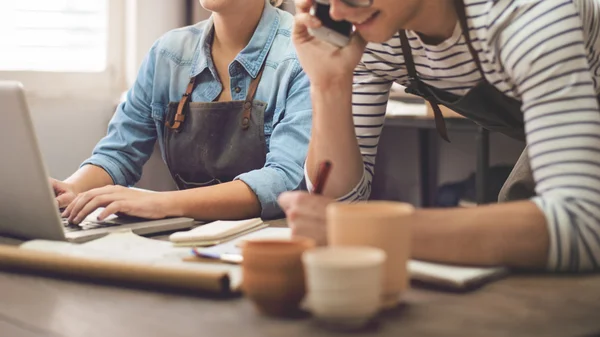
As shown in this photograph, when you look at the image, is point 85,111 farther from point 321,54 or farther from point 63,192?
point 321,54

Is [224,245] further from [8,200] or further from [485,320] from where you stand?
[485,320]

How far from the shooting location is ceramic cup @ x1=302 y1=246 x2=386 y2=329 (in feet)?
2.51

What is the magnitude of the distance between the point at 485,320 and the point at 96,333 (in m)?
0.39

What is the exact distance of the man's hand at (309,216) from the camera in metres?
1.03

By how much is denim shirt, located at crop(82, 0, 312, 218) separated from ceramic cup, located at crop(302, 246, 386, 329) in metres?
0.88

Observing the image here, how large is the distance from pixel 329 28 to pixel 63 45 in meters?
1.91

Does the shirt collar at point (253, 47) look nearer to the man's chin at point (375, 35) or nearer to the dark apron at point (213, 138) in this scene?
the dark apron at point (213, 138)

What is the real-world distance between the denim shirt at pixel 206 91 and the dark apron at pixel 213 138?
0.02m

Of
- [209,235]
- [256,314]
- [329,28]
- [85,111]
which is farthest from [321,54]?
[85,111]

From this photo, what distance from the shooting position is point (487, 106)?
1.39 metres

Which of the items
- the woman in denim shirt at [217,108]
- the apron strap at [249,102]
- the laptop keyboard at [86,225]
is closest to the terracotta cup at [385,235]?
the laptop keyboard at [86,225]

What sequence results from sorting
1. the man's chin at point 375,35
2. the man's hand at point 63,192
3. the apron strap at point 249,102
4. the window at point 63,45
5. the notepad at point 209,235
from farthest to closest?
the window at point 63,45
the apron strap at point 249,102
the man's hand at point 63,192
the man's chin at point 375,35
the notepad at point 209,235

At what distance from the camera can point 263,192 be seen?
156cm

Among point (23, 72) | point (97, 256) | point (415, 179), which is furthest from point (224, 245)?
point (415, 179)
